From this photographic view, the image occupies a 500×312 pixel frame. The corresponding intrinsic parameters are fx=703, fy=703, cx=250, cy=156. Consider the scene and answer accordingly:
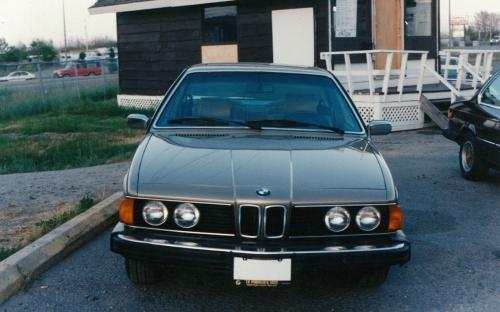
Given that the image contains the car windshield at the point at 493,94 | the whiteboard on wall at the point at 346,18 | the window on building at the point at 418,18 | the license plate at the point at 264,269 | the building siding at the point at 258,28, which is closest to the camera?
the license plate at the point at 264,269

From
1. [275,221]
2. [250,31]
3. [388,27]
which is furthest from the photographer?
[250,31]

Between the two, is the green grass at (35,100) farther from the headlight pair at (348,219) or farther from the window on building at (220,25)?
the headlight pair at (348,219)

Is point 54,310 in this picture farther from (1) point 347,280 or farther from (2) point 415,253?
(2) point 415,253

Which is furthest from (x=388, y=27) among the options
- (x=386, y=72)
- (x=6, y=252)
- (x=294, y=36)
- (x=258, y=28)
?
(x=6, y=252)

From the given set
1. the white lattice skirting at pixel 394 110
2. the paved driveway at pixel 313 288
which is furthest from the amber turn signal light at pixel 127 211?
the white lattice skirting at pixel 394 110

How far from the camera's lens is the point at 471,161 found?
350 inches

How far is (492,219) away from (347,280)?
2661 mm

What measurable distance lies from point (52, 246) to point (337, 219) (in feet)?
8.27

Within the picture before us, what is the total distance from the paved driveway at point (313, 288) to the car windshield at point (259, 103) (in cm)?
117

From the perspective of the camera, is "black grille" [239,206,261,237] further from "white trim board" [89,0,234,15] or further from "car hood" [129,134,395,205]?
"white trim board" [89,0,234,15]

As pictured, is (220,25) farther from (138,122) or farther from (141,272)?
(141,272)

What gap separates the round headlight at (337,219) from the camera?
4.20m

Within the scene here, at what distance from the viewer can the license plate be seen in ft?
13.2

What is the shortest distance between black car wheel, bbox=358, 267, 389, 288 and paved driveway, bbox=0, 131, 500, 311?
0.19 ft
